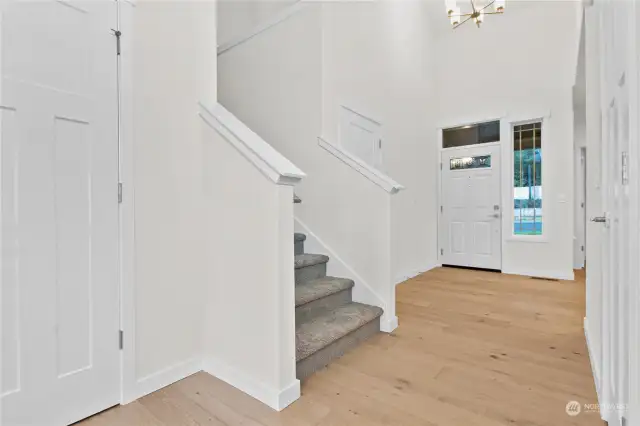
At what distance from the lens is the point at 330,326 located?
2.43m

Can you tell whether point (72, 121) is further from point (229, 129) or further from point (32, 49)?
point (229, 129)

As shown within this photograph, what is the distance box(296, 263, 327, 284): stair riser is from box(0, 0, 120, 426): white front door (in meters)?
1.41

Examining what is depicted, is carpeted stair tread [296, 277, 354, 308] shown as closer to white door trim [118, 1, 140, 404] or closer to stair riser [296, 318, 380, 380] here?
stair riser [296, 318, 380, 380]

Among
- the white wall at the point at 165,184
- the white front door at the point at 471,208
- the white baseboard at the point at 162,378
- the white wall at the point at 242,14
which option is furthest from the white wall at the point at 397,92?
the white baseboard at the point at 162,378

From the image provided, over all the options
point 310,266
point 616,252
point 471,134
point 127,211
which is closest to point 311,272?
point 310,266

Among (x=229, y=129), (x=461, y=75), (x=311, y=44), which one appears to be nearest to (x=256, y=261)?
(x=229, y=129)

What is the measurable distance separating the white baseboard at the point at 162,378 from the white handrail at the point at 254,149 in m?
1.26

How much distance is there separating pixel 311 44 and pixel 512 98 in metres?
3.53

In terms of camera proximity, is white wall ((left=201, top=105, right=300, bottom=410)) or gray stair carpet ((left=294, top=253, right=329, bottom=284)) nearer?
white wall ((left=201, top=105, right=300, bottom=410))

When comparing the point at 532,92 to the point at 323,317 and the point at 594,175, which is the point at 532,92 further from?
the point at 323,317

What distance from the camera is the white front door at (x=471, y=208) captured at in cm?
541

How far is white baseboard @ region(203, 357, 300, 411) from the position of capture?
1773 mm

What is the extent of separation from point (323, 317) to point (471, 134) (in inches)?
177

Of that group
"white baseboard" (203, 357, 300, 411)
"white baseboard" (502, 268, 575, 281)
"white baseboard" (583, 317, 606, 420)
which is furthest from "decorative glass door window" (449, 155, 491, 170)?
"white baseboard" (203, 357, 300, 411)
